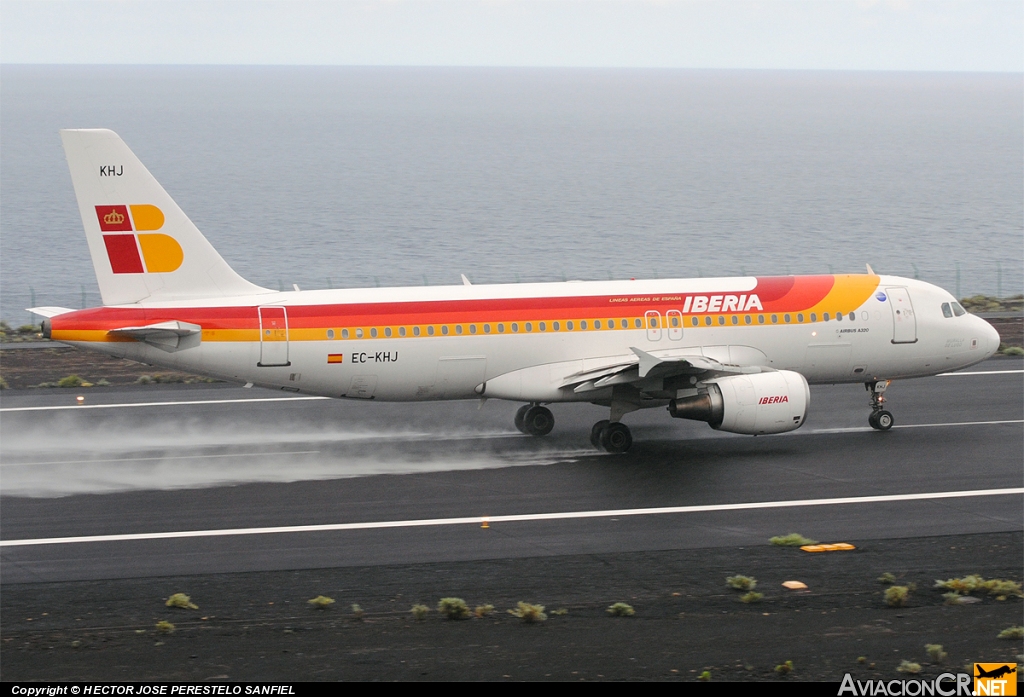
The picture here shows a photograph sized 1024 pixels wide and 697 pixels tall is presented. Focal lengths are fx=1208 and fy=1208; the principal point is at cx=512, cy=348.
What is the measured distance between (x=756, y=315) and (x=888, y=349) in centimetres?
379

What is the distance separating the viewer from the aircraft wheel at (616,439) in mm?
28000

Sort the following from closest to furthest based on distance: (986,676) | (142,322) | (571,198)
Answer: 1. (986,676)
2. (142,322)
3. (571,198)

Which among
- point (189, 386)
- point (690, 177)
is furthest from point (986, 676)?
point (690, 177)

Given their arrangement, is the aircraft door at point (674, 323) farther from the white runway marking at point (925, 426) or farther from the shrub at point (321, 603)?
the shrub at point (321, 603)

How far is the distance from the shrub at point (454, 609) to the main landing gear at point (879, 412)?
1610 cm

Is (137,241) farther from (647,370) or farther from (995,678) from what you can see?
(995,678)

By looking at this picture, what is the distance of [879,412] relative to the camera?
100ft

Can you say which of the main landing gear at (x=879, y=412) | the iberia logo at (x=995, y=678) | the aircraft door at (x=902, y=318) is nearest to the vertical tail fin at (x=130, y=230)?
the main landing gear at (x=879, y=412)

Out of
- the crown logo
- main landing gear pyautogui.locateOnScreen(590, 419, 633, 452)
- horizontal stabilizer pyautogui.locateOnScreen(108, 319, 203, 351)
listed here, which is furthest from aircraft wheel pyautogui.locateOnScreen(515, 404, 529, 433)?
the crown logo

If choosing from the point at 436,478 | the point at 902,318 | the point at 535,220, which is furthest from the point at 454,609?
the point at 535,220

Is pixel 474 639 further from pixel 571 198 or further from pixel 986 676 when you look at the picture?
pixel 571 198

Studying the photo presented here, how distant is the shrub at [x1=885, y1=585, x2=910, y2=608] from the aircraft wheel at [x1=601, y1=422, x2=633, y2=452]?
10.2 meters

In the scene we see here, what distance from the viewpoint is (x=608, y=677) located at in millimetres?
15523

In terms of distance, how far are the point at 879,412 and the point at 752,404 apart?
18.0 ft
